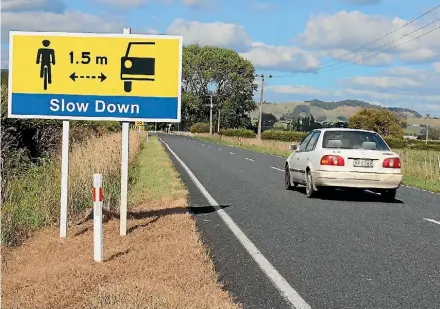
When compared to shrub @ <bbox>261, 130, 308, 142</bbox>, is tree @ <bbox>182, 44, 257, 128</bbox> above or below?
above

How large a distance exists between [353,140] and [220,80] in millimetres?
99647

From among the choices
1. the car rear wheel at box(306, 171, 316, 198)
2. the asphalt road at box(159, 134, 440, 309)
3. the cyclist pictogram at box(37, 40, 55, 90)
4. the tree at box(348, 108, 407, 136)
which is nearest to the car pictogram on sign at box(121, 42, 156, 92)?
the cyclist pictogram at box(37, 40, 55, 90)

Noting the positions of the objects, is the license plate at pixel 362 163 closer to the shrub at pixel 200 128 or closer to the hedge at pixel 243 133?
the hedge at pixel 243 133

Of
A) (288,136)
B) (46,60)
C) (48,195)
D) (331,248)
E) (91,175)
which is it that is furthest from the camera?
(288,136)

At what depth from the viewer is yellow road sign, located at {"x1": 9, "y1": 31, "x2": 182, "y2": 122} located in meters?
9.27

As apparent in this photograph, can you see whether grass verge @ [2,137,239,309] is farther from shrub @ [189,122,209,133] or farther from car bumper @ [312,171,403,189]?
shrub @ [189,122,209,133]

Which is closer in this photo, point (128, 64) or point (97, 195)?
point (97, 195)

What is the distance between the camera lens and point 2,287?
6004 mm

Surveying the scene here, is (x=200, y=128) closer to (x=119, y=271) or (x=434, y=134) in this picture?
(x=434, y=134)

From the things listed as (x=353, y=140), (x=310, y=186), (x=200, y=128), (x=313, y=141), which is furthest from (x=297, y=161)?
(x=200, y=128)

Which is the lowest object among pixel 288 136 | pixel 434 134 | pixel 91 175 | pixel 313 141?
pixel 434 134

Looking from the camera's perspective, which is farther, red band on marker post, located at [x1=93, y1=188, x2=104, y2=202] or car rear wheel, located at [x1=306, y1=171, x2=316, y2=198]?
car rear wheel, located at [x1=306, y1=171, x2=316, y2=198]

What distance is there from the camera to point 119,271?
21.5 feet

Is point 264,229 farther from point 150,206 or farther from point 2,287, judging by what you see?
point 2,287
